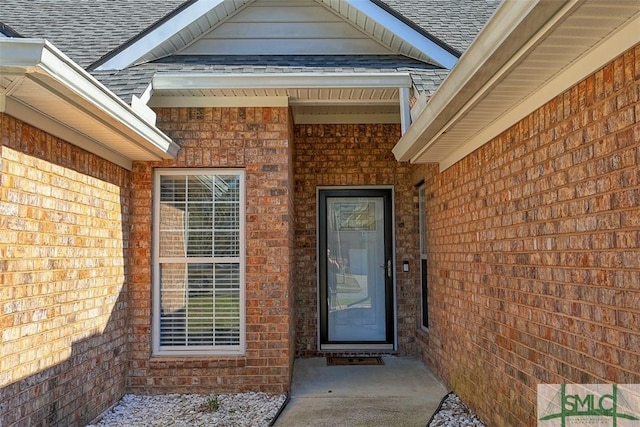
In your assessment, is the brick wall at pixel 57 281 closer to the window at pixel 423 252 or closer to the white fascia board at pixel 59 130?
the white fascia board at pixel 59 130

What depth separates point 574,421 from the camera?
2.99m

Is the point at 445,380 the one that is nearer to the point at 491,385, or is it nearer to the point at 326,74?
the point at 491,385

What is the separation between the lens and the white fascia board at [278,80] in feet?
17.1

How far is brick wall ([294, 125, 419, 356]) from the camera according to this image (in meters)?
7.15

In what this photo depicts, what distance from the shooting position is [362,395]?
213 inches

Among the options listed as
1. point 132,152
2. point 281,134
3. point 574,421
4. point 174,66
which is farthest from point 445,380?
point 174,66

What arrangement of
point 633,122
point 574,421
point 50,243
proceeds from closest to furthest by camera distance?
point 633,122 < point 574,421 < point 50,243

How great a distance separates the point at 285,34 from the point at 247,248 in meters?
2.40

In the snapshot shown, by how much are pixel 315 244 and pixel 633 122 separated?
16.9 feet

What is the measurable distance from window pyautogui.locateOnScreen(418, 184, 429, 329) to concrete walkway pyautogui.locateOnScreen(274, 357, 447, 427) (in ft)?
2.02

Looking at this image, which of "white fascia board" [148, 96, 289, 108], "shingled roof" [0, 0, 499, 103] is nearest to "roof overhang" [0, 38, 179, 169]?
"shingled roof" [0, 0, 499, 103]

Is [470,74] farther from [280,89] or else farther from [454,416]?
[454,416]

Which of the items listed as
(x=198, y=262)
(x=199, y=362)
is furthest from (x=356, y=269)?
(x=199, y=362)

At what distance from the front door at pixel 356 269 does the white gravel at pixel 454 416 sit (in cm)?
223
